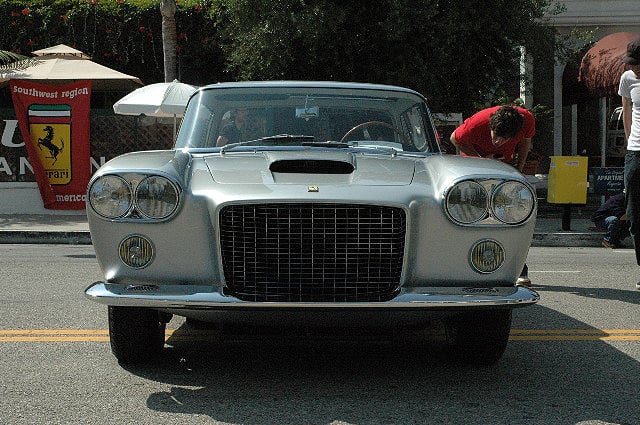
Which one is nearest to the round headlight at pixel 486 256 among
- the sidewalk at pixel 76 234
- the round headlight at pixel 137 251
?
the round headlight at pixel 137 251

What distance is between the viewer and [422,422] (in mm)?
4133

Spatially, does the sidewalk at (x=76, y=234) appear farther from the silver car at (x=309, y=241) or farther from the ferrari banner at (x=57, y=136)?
the silver car at (x=309, y=241)

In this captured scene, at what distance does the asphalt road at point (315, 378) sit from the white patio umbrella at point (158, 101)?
8.63 meters

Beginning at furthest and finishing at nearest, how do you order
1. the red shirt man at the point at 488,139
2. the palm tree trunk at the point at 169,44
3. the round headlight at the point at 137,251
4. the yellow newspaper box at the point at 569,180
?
the palm tree trunk at the point at 169,44
the yellow newspaper box at the point at 569,180
the red shirt man at the point at 488,139
the round headlight at the point at 137,251

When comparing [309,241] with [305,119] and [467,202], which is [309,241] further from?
[305,119]

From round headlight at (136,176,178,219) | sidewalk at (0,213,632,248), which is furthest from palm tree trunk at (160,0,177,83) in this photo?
round headlight at (136,176,178,219)

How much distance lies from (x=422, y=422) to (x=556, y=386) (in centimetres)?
101

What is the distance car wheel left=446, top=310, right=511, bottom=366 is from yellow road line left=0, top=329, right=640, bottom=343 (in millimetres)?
942

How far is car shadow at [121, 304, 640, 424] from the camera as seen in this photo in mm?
4273

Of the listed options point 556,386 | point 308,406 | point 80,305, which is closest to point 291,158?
point 308,406

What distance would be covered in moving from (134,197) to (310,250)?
87cm

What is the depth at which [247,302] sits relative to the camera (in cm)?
442

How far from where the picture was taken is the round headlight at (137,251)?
179 inches

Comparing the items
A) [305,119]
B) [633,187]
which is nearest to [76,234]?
[633,187]
